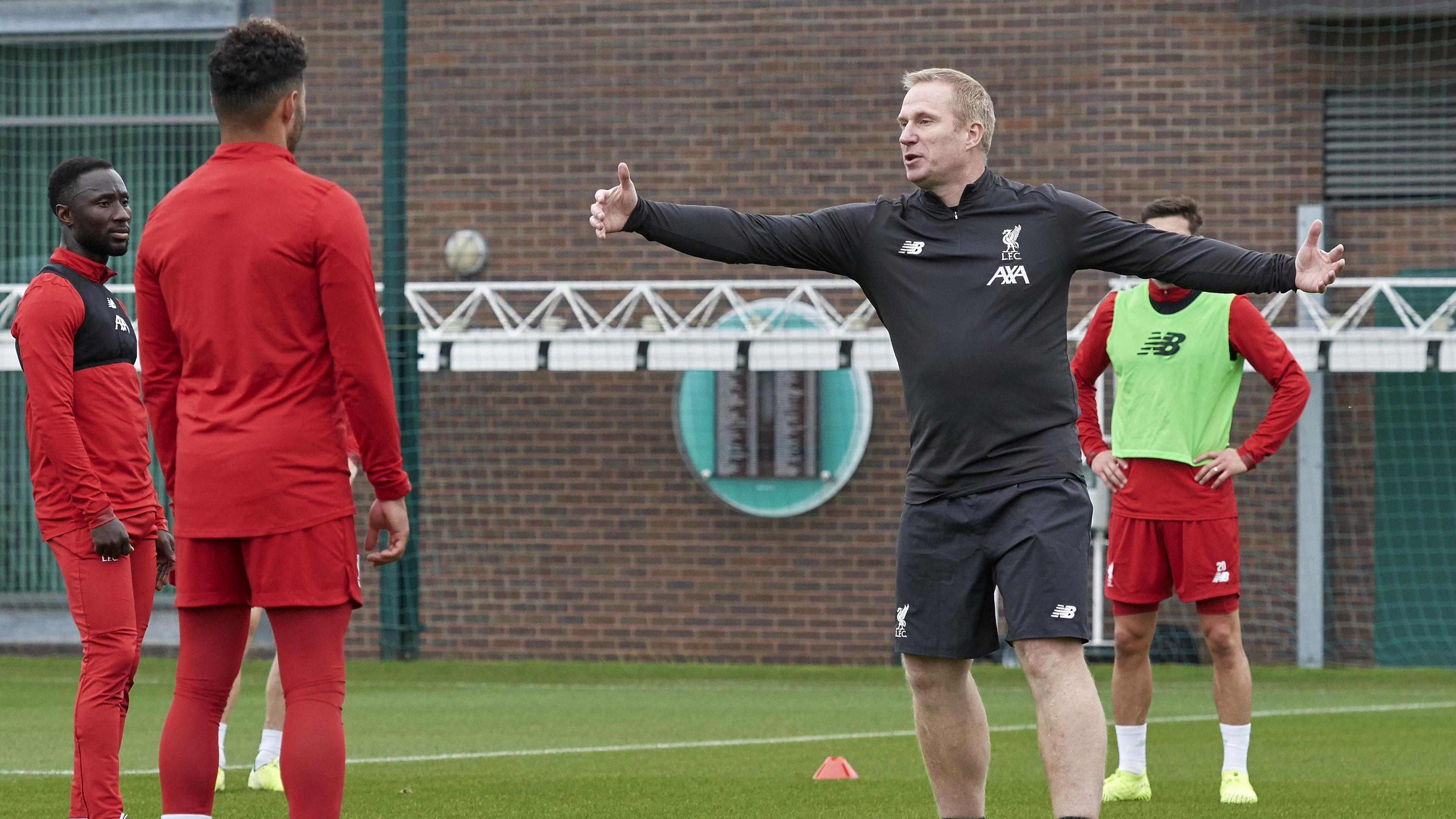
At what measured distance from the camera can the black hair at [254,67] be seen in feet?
12.7

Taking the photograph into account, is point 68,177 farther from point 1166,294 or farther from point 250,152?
point 1166,294

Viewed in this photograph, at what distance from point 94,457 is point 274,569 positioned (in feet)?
5.59

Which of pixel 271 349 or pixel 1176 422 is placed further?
pixel 1176 422

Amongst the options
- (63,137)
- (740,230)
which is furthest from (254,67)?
(63,137)

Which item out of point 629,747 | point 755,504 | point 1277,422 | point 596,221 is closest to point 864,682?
point 755,504

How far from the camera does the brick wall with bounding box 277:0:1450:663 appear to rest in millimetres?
13227

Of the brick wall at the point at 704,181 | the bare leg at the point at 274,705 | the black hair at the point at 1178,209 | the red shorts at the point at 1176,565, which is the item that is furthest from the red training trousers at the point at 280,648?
the brick wall at the point at 704,181

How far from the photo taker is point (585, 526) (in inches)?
558

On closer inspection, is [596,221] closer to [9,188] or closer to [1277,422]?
[1277,422]

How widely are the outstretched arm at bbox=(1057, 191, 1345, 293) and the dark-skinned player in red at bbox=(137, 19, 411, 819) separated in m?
1.76

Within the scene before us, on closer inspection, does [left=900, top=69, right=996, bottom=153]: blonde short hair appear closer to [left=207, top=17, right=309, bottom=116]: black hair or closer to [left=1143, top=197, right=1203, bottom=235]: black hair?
[left=207, top=17, right=309, bottom=116]: black hair

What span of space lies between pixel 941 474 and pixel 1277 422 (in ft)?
9.30

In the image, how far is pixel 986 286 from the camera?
15.0 feet

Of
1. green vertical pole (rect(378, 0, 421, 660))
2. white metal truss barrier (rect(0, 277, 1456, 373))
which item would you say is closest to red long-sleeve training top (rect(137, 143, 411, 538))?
white metal truss barrier (rect(0, 277, 1456, 373))
